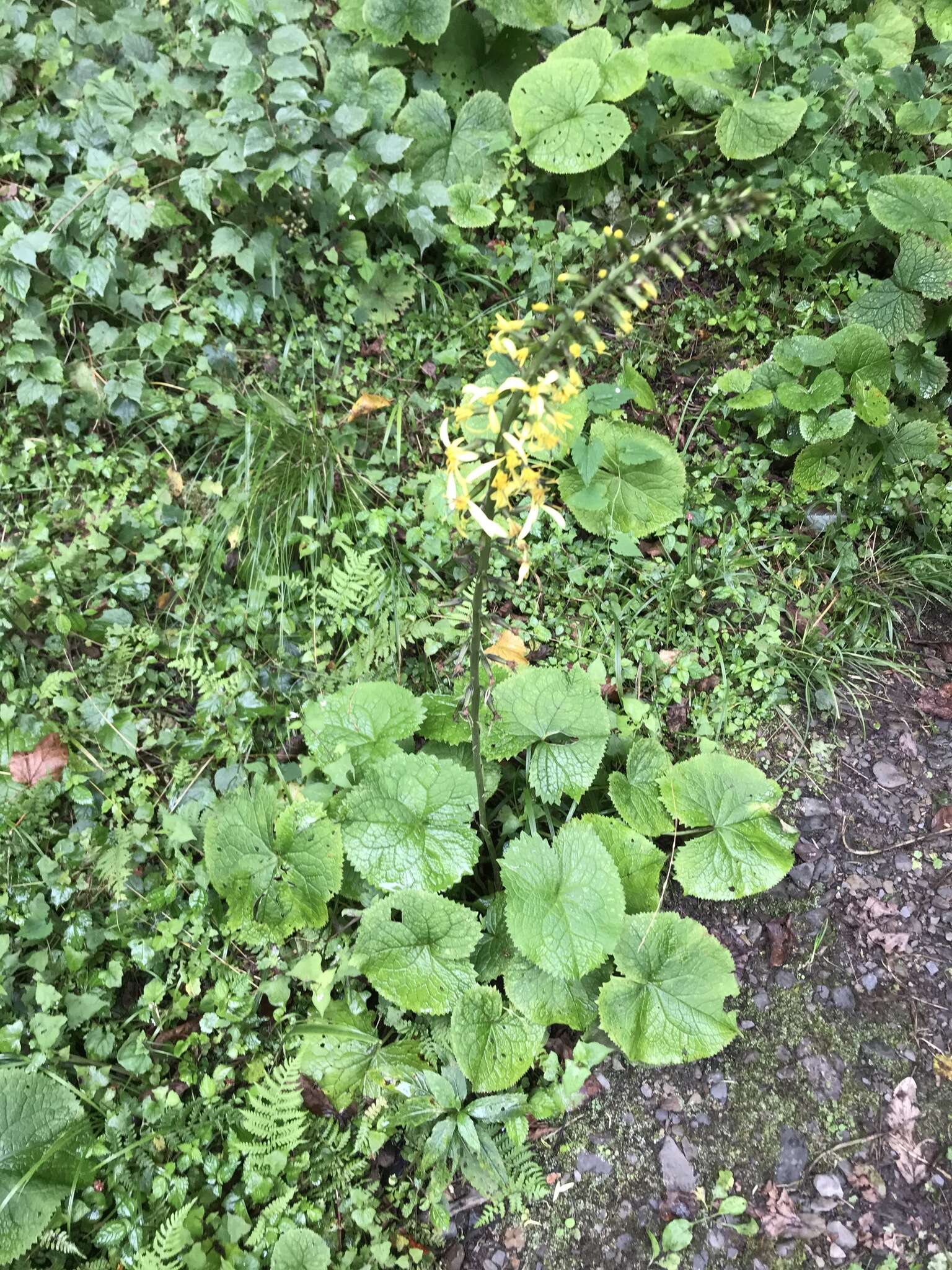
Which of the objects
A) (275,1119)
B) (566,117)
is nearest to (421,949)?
(275,1119)

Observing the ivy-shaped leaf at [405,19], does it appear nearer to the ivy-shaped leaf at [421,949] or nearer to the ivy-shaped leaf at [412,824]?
the ivy-shaped leaf at [412,824]

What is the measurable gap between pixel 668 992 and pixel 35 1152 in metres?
1.77

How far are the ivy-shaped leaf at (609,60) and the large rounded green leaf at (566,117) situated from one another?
2.5 inches

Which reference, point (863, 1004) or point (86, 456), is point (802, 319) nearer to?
point (863, 1004)

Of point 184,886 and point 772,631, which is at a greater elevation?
point 772,631

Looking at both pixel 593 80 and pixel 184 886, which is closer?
pixel 184 886

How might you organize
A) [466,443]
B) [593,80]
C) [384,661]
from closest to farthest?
[466,443] < [384,661] < [593,80]

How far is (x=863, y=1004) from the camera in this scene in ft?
7.73

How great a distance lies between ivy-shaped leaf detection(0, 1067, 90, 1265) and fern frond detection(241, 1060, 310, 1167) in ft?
1.44

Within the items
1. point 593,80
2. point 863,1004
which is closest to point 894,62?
point 593,80

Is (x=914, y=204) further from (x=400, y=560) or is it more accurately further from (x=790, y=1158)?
(x=790, y=1158)

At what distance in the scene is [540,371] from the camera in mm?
1390

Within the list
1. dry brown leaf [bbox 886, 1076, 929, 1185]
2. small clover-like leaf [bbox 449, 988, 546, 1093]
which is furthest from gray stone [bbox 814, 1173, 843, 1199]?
small clover-like leaf [bbox 449, 988, 546, 1093]

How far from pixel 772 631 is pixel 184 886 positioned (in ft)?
7.64
